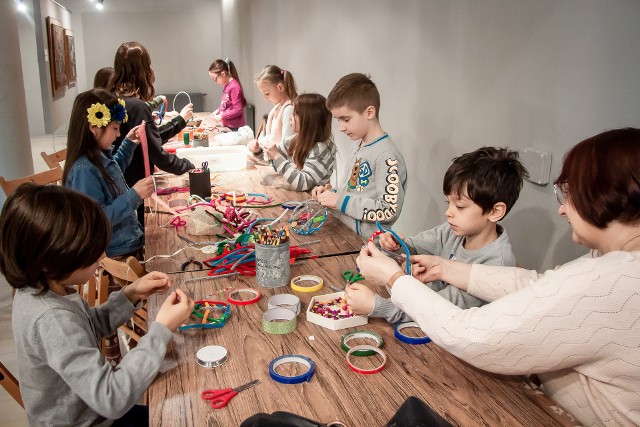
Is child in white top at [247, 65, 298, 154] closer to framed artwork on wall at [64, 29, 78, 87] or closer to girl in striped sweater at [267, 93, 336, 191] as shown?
girl in striped sweater at [267, 93, 336, 191]

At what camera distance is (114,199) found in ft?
7.85

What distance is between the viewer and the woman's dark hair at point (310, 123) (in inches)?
118

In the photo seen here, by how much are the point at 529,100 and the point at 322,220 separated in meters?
1.04

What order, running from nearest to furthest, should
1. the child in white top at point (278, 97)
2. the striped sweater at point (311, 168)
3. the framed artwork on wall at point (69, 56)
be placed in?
the striped sweater at point (311, 168), the child in white top at point (278, 97), the framed artwork on wall at point (69, 56)

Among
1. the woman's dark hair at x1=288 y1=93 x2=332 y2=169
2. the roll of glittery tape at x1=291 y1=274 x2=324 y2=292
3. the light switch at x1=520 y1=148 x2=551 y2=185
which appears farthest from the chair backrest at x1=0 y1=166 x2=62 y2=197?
the light switch at x1=520 y1=148 x2=551 y2=185

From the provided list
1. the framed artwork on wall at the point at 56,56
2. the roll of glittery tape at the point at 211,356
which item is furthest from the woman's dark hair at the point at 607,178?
the framed artwork on wall at the point at 56,56

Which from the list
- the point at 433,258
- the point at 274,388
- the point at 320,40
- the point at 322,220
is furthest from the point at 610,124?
the point at 320,40

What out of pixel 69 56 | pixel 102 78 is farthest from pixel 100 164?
pixel 69 56

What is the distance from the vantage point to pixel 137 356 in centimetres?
126

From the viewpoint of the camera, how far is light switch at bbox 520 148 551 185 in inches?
87.2

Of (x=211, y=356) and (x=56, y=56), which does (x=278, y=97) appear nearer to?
(x=211, y=356)

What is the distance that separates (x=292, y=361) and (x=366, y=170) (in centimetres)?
125

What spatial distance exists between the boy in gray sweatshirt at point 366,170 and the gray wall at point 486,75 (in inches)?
22.3

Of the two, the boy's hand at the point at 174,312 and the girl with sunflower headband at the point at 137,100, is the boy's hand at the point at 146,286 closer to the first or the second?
the boy's hand at the point at 174,312
